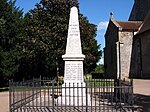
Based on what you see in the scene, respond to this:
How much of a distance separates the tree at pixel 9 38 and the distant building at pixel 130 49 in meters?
18.0

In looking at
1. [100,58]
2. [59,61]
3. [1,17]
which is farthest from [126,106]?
[100,58]

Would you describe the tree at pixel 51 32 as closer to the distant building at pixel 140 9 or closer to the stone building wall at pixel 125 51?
the stone building wall at pixel 125 51

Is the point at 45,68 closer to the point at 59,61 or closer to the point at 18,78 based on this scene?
the point at 18,78

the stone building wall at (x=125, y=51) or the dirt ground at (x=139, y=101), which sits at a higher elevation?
the stone building wall at (x=125, y=51)

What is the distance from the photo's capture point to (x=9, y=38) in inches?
1017

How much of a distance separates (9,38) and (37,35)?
276 cm

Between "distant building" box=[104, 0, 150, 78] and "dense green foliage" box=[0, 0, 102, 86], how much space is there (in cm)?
1308

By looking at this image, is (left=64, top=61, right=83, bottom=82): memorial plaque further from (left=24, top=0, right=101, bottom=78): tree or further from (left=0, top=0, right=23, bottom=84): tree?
(left=0, top=0, right=23, bottom=84): tree

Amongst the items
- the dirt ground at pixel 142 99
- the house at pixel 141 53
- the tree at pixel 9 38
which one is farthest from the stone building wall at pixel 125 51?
the dirt ground at pixel 142 99

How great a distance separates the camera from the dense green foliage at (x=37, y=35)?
24.7 m

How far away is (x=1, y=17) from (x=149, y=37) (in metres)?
20.4

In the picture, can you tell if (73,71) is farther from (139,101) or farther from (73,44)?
(139,101)

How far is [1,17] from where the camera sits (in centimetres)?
2491

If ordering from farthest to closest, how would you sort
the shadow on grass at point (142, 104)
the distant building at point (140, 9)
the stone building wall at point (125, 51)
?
1. the distant building at point (140, 9)
2. the stone building wall at point (125, 51)
3. the shadow on grass at point (142, 104)
